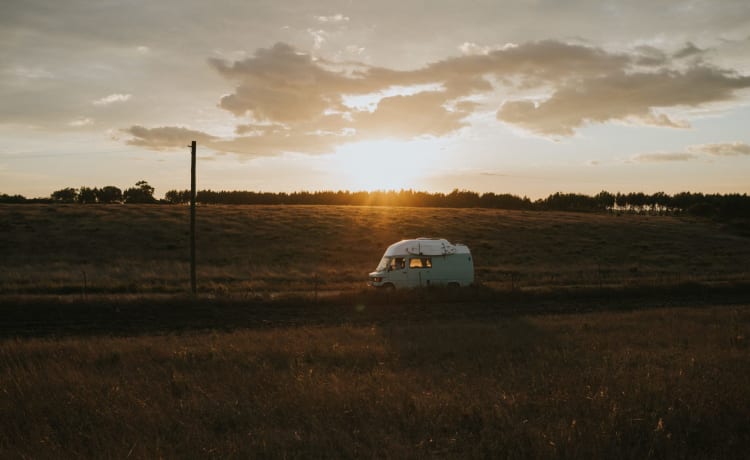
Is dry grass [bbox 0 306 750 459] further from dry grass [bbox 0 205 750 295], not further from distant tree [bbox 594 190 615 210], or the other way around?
distant tree [bbox 594 190 615 210]

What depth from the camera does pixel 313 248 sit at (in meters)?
50.4

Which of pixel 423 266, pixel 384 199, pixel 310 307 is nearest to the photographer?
pixel 310 307

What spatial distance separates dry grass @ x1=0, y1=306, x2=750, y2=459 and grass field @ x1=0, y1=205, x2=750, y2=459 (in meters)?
0.04

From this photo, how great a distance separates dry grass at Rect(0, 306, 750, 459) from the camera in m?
6.37

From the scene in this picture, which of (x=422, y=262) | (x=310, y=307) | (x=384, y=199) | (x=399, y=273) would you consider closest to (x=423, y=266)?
(x=422, y=262)

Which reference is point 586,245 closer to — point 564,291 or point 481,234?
point 481,234

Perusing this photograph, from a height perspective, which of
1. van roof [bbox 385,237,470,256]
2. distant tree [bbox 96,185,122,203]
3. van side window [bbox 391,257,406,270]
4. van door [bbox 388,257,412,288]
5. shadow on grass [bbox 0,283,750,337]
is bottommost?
shadow on grass [bbox 0,283,750,337]

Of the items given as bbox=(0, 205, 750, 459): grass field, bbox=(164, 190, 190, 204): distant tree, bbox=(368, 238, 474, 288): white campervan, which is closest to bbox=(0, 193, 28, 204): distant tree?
bbox=(164, 190, 190, 204): distant tree

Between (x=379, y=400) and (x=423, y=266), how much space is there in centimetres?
2026

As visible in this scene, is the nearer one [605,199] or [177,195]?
[177,195]

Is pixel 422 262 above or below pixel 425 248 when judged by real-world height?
below

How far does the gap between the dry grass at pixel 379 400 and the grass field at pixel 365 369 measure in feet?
0.13

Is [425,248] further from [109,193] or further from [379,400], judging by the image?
[109,193]

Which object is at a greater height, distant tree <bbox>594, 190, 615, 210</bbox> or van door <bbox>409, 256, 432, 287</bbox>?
distant tree <bbox>594, 190, 615, 210</bbox>
